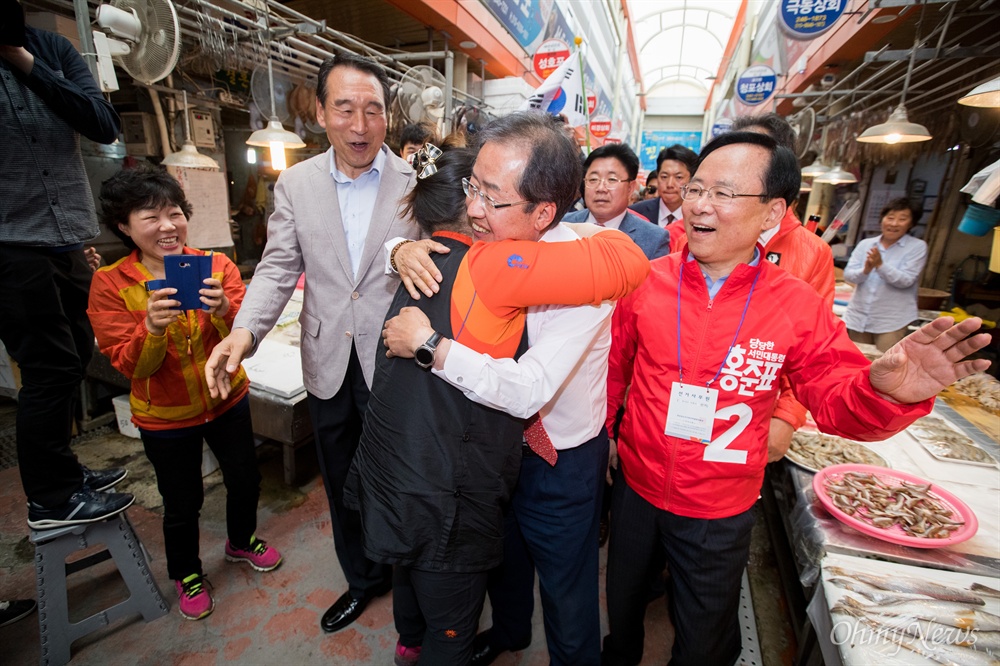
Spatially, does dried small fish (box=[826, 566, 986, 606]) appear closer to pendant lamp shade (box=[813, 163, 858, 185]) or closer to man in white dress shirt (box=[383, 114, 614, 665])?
man in white dress shirt (box=[383, 114, 614, 665])

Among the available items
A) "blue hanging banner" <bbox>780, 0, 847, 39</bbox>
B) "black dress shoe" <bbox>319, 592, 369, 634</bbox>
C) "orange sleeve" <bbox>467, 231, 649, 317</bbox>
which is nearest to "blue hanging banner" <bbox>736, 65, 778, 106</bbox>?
"blue hanging banner" <bbox>780, 0, 847, 39</bbox>

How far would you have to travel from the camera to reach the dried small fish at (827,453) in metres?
2.46

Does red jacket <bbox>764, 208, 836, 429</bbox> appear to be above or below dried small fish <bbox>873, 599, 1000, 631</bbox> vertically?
above

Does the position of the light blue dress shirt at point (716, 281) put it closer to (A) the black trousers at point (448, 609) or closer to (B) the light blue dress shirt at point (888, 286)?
(A) the black trousers at point (448, 609)

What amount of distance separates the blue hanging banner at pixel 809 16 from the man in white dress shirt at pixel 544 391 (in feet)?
24.0

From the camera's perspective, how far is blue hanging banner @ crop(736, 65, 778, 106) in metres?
9.95

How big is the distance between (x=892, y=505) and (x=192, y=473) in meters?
3.21

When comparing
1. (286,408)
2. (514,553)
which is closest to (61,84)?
(286,408)

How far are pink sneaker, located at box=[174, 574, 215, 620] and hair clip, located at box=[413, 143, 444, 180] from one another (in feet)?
7.94

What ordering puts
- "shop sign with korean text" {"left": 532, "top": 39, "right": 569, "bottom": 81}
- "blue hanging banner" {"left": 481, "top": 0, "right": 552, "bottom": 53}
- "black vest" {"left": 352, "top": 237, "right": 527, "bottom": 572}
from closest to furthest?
"black vest" {"left": 352, "top": 237, "right": 527, "bottom": 572} < "shop sign with korean text" {"left": 532, "top": 39, "right": 569, "bottom": 81} < "blue hanging banner" {"left": 481, "top": 0, "right": 552, "bottom": 53}

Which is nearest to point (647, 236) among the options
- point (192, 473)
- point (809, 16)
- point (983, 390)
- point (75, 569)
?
point (983, 390)

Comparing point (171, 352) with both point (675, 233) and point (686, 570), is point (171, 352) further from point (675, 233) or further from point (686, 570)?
point (675, 233)

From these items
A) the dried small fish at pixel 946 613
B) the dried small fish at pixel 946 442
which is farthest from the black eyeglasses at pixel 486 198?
the dried small fish at pixel 946 442

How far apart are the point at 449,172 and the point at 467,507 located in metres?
0.98
